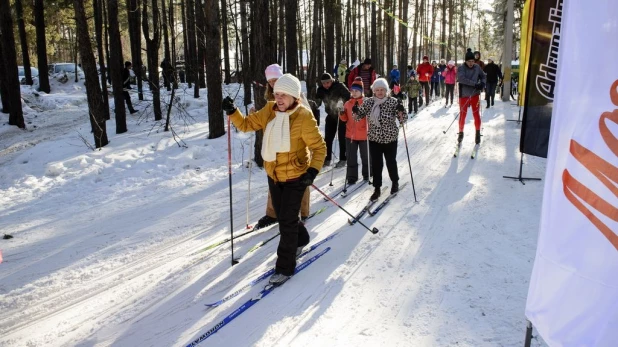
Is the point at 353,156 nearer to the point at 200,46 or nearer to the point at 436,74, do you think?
the point at 200,46

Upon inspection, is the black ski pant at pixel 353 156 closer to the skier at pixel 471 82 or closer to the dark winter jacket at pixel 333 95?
the dark winter jacket at pixel 333 95

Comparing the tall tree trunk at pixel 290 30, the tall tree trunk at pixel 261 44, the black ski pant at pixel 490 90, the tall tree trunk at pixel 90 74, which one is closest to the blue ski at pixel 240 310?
the tall tree trunk at pixel 261 44

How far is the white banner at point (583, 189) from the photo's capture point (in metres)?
2.10

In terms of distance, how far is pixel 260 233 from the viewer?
233 inches

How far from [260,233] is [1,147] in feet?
39.0

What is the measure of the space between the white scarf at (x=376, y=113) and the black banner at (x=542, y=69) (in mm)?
2138

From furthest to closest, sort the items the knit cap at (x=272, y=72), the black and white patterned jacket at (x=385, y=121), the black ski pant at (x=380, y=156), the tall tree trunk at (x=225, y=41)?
1. the tall tree trunk at (x=225, y=41)
2. the black ski pant at (x=380, y=156)
3. the black and white patterned jacket at (x=385, y=121)
4. the knit cap at (x=272, y=72)

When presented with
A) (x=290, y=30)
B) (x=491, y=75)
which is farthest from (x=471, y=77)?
(x=491, y=75)

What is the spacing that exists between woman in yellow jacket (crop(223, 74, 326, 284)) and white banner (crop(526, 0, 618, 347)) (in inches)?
92.3

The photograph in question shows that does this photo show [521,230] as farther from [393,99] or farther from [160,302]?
[160,302]

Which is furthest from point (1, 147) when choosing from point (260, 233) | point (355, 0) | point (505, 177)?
point (355, 0)

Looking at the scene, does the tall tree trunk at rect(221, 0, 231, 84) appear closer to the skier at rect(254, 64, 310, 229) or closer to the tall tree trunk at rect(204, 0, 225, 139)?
the tall tree trunk at rect(204, 0, 225, 139)

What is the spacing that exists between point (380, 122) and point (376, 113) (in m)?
0.16

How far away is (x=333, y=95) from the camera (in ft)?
28.6
